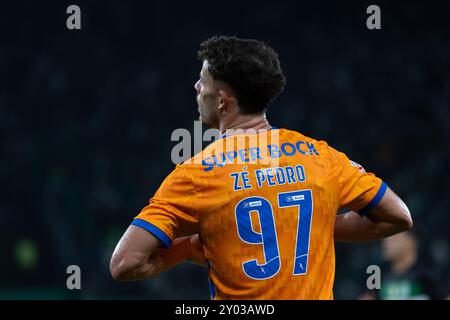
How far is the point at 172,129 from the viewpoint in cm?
1083

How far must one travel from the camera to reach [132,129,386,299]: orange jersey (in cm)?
243

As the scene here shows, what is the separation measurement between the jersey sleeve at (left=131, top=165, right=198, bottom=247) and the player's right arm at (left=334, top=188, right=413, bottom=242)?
0.65 m

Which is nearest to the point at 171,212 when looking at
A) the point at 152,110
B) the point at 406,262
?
the point at 406,262

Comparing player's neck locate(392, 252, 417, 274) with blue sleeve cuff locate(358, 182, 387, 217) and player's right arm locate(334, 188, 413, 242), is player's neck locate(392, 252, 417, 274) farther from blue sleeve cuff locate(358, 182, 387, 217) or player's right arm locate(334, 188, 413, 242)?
blue sleeve cuff locate(358, 182, 387, 217)

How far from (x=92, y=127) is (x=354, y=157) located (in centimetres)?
404

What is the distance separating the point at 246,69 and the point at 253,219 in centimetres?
55

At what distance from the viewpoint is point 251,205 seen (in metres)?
2.45

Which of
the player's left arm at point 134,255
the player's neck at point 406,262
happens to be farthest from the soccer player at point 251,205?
the player's neck at point 406,262

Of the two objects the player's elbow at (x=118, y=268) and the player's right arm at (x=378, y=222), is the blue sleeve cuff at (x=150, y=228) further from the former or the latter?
the player's right arm at (x=378, y=222)

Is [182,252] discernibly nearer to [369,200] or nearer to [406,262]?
[369,200]

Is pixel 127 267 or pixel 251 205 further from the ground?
pixel 251 205

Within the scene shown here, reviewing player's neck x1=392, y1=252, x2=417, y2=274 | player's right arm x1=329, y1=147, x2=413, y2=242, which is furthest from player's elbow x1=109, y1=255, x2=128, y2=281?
player's neck x1=392, y1=252, x2=417, y2=274

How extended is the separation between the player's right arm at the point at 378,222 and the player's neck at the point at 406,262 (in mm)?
2911

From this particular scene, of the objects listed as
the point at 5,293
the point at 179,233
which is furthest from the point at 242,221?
the point at 5,293
